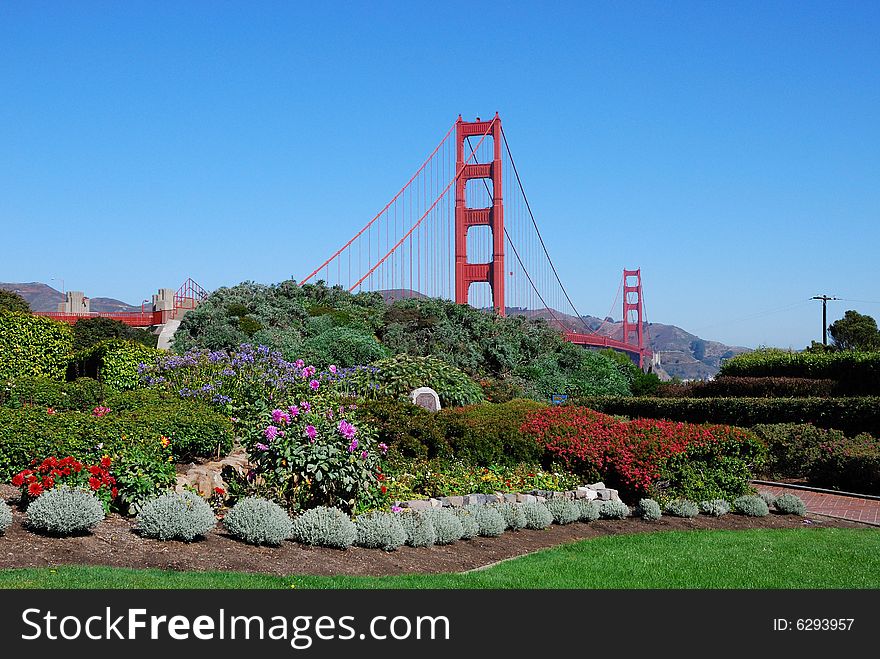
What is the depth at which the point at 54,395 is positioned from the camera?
11.9 m

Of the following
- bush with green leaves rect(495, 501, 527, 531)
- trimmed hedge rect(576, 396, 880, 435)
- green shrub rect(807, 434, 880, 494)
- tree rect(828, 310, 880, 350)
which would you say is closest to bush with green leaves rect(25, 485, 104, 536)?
bush with green leaves rect(495, 501, 527, 531)

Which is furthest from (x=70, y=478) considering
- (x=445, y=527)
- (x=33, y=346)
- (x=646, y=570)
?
(x=33, y=346)

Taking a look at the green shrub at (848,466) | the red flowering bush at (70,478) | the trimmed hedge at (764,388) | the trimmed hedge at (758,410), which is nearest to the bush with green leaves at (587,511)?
the red flowering bush at (70,478)

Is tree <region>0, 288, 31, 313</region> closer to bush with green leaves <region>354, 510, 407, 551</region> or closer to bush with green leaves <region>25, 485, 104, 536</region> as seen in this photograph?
bush with green leaves <region>25, 485, 104, 536</region>

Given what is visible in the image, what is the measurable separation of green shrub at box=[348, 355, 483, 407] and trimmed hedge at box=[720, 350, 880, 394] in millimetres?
7803

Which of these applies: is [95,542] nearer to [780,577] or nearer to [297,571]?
[297,571]

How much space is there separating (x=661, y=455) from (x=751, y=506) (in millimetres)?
1204

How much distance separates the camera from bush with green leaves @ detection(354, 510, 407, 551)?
656 centimetres

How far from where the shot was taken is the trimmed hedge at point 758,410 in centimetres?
1435

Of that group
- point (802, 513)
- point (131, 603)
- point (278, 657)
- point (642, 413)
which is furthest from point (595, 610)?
point (642, 413)

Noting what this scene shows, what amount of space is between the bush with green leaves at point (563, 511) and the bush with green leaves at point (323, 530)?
2679mm

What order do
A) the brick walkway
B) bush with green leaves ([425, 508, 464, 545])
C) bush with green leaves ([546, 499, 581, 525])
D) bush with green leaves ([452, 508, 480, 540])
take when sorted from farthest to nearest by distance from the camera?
the brick walkway < bush with green leaves ([546, 499, 581, 525]) < bush with green leaves ([452, 508, 480, 540]) < bush with green leaves ([425, 508, 464, 545])

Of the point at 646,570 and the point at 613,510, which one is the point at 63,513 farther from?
the point at 613,510

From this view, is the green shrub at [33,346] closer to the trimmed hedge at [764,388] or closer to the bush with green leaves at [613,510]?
the bush with green leaves at [613,510]
